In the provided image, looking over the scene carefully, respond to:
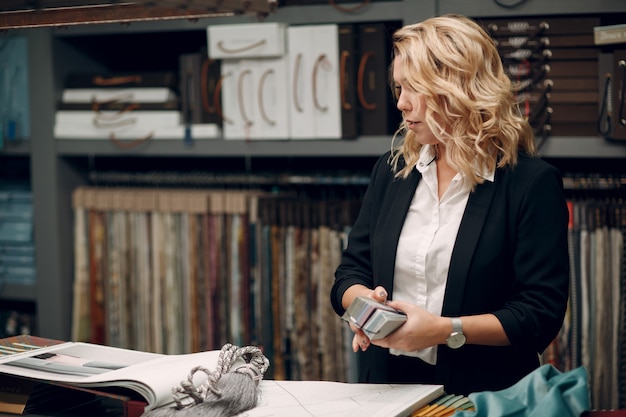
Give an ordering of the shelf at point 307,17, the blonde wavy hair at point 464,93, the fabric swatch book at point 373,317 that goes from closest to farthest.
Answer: the fabric swatch book at point 373,317, the blonde wavy hair at point 464,93, the shelf at point 307,17

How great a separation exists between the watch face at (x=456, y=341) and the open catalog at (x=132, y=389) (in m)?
0.17

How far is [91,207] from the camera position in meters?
2.98

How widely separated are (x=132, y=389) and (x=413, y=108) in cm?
79

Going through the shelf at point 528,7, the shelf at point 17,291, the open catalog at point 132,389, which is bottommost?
the shelf at point 17,291

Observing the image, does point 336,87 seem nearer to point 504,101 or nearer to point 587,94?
point 587,94

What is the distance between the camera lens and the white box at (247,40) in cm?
258

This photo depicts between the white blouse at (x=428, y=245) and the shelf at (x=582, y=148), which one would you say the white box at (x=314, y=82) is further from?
the white blouse at (x=428, y=245)

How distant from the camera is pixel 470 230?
169cm

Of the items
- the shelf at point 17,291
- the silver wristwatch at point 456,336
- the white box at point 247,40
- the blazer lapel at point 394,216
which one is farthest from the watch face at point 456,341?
the shelf at point 17,291

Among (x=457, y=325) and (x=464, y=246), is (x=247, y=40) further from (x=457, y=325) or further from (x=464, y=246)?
(x=457, y=325)

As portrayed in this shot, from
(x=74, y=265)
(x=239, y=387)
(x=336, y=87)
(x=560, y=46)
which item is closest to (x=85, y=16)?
(x=239, y=387)

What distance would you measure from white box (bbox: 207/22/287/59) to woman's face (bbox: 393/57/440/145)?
2.95ft

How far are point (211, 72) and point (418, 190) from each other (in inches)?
44.6

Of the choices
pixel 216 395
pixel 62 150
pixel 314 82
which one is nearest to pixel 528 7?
pixel 314 82
